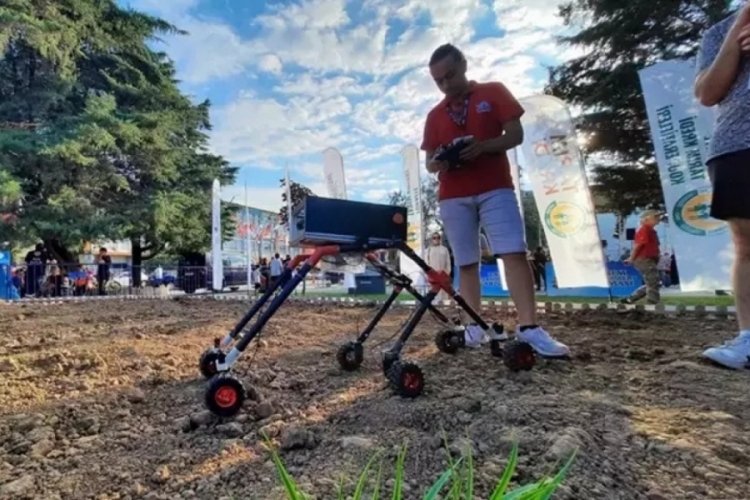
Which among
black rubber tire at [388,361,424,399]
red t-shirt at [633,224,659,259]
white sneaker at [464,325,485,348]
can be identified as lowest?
black rubber tire at [388,361,424,399]

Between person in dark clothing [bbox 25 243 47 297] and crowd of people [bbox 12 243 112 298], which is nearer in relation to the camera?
crowd of people [bbox 12 243 112 298]

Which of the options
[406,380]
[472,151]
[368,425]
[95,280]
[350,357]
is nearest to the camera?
[368,425]

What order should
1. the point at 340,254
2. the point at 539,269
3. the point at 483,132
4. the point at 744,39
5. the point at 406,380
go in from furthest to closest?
the point at 539,269
the point at 483,132
the point at 340,254
the point at 744,39
the point at 406,380

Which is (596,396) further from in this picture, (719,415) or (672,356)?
(672,356)

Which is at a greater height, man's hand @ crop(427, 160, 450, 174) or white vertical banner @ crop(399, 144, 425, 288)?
white vertical banner @ crop(399, 144, 425, 288)

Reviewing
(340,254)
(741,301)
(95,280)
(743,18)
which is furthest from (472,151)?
(95,280)

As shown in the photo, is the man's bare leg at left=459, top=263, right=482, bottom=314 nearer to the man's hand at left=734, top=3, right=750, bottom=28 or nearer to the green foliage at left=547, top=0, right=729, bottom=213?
the man's hand at left=734, top=3, right=750, bottom=28

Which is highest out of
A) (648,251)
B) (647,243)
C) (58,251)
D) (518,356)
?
(58,251)

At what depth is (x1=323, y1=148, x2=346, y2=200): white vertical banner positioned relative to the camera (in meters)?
13.3

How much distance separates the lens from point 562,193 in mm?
7297

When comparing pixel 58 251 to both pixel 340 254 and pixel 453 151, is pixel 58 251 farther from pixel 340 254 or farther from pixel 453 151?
pixel 453 151

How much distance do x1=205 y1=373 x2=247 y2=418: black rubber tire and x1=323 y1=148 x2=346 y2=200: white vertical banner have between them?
11.9 metres

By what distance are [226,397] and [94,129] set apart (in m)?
18.1

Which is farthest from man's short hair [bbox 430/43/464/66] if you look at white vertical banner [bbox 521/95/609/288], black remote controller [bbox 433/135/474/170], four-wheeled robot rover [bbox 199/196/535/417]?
white vertical banner [bbox 521/95/609/288]
